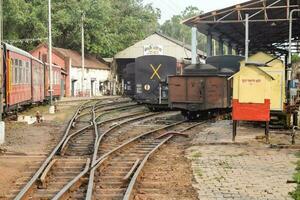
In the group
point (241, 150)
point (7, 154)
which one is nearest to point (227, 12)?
point (241, 150)

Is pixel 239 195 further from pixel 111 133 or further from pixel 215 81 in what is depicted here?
pixel 215 81

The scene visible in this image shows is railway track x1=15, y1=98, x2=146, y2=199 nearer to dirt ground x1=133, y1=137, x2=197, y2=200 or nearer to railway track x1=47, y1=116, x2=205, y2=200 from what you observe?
railway track x1=47, y1=116, x2=205, y2=200

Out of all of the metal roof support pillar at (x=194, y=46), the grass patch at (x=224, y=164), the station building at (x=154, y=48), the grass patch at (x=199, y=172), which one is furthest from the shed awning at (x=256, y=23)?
the grass patch at (x=199, y=172)

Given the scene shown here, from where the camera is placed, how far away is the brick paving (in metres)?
8.29

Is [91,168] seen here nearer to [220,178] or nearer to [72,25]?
[220,178]

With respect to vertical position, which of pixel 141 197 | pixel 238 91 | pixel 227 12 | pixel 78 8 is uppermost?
pixel 78 8

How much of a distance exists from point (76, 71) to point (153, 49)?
1109cm

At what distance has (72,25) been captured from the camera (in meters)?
58.9

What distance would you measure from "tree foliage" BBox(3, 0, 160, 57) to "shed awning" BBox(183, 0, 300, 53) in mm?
17965

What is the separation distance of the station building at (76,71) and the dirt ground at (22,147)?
32.8m

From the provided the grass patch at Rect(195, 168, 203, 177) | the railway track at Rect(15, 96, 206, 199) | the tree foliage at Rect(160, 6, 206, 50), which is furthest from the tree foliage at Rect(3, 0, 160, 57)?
the tree foliage at Rect(160, 6, 206, 50)

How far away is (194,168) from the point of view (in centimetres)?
1056

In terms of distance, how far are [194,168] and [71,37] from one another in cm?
5285

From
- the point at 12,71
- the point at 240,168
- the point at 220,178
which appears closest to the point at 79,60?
the point at 12,71
